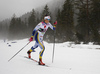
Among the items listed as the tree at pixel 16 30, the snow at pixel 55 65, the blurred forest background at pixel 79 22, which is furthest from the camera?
the tree at pixel 16 30

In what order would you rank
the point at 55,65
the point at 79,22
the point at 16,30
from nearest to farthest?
1. the point at 55,65
2. the point at 79,22
3. the point at 16,30

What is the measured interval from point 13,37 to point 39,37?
195ft

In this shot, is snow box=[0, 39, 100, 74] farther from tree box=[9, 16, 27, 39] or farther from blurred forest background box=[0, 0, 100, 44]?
tree box=[9, 16, 27, 39]

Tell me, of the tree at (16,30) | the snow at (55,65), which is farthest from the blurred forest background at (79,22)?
the tree at (16,30)

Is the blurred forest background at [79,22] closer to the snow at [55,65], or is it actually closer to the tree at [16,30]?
the snow at [55,65]

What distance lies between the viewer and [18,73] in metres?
A: 2.62

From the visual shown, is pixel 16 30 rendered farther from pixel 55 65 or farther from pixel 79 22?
pixel 55 65

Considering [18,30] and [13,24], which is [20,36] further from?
[13,24]

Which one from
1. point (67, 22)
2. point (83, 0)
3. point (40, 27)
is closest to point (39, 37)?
point (40, 27)

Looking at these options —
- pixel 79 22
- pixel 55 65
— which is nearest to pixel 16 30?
pixel 79 22

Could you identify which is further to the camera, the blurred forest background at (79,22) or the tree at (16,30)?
the tree at (16,30)

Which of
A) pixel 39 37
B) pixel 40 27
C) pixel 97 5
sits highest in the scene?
pixel 97 5

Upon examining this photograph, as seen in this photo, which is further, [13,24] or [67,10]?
[13,24]

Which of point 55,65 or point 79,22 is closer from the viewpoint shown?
point 55,65
